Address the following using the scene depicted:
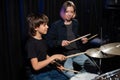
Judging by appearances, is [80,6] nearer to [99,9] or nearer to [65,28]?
[99,9]

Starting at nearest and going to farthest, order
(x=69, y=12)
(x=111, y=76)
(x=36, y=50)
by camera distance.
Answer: (x=111, y=76)
(x=36, y=50)
(x=69, y=12)

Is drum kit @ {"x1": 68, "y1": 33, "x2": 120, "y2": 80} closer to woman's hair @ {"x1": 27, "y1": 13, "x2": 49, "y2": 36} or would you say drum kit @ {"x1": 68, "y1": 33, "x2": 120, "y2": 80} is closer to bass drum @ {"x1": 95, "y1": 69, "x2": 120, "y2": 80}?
bass drum @ {"x1": 95, "y1": 69, "x2": 120, "y2": 80}

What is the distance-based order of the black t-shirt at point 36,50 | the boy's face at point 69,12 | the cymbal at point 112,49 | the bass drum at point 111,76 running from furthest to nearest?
the boy's face at point 69,12 < the black t-shirt at point 36,50 < the cymbal at point 112,49 < the bass drum at point 111,76

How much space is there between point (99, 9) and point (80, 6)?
45 centimetres

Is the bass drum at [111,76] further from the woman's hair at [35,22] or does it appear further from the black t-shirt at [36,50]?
the woman's hair at [35,22]

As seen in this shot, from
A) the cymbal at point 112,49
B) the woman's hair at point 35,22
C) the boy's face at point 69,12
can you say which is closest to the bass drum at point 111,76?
the cymbal at point 112,49

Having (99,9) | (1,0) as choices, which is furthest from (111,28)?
(1,0)

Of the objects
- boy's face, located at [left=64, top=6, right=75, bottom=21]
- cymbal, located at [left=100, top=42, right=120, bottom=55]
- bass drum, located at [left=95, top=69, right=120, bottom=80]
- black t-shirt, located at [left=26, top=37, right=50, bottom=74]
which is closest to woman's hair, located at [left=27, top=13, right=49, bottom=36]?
black t-shirt, located at [left=26, top=37, right=50, bottom=74]

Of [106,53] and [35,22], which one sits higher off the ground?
[35,22]

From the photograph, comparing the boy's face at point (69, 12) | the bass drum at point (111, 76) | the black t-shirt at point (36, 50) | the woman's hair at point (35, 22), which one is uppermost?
the boy's face at point (69, 12)

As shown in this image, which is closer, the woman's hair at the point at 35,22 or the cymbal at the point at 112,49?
the cymbal at the point at 112,49

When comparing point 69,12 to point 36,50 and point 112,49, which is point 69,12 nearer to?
point 36,50

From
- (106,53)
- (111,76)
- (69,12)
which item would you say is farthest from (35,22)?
(111,76)

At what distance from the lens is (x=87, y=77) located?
1.98m
